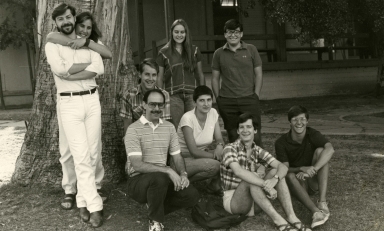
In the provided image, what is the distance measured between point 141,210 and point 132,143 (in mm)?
859

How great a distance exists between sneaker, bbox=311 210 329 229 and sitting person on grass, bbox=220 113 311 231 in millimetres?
127

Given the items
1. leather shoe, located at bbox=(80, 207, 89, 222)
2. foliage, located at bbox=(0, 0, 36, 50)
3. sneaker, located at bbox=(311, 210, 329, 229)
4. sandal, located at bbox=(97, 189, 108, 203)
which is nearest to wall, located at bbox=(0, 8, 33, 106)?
foliage, located at bbox=(0, 0, 36, 50)

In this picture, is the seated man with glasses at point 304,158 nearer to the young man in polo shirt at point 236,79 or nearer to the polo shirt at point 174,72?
the young man in polo shirt at point 236,79

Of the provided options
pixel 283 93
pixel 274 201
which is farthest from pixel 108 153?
pixel 283 93

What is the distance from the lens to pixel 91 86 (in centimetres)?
460

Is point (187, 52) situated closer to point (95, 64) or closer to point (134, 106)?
point (134, 106)

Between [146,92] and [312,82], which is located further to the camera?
[312,82]

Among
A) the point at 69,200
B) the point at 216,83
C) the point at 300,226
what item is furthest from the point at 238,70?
the point at 69,200

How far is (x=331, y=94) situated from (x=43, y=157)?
12.8 metres

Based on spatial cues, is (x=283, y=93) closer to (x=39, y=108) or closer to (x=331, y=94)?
(x=331, y=94)

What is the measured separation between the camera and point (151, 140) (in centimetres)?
453

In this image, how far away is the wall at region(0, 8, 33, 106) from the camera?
59.1ft

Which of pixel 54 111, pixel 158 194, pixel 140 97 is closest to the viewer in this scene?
pixel 158 194

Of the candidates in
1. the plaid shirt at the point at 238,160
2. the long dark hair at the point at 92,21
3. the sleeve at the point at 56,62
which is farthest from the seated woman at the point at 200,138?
the sleeve at the point at 56,62
